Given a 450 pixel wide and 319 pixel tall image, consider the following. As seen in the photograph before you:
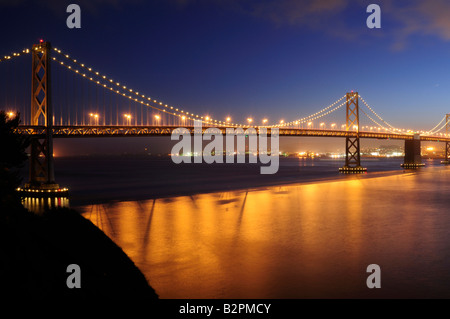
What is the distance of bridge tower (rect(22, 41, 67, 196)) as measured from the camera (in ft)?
87.7

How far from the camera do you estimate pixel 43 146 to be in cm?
2919

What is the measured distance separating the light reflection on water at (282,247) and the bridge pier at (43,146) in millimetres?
6914

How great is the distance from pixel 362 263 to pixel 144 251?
589cm

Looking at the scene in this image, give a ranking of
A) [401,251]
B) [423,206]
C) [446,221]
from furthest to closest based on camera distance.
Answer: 1. [423,206]
2. [446,221]
3. [401,251]

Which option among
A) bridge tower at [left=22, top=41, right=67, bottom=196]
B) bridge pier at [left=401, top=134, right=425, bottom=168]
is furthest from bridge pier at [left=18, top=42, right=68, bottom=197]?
bridge pier at [left=401, top=134, right=425, bottom=168]

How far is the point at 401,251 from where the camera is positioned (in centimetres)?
1153

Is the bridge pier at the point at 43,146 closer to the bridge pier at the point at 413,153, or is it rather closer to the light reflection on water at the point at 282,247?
Result: the light reflection on water at the point at 282,247

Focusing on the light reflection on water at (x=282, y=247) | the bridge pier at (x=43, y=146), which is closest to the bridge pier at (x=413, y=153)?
the light reflection on water at (x=282, y=247)
